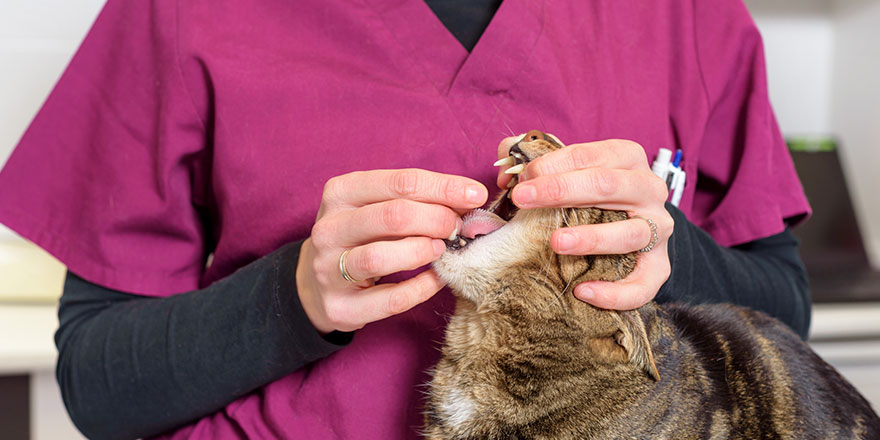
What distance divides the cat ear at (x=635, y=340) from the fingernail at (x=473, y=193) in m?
0.21

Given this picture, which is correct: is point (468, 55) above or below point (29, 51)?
above

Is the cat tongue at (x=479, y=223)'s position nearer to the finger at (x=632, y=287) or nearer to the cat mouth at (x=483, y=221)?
the cat mouth at (x=483, y=221)

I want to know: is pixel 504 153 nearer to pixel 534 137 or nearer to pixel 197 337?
pixel 534 137

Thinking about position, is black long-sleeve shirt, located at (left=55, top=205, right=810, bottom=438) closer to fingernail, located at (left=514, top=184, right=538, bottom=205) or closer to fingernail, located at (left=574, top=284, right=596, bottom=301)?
fingernail, located at (left=574, top=284, right=596, bottom=301)

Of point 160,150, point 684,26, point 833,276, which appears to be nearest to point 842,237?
point 833,276

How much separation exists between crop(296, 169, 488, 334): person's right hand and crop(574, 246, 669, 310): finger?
154mm

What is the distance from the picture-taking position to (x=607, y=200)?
66cm

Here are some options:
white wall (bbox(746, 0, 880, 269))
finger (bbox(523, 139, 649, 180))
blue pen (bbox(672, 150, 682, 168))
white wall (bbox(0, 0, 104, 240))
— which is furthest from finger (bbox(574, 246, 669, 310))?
white wall (bbox(746, 0, 880, 269))

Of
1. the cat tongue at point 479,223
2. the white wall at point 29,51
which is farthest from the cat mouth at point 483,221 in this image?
the white wall at point 29,51

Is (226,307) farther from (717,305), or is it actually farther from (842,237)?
(842,237)

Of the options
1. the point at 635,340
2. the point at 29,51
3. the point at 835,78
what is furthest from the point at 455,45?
the point at 835,78

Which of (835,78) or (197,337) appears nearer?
(197,337)

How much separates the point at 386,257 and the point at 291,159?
0.25 m

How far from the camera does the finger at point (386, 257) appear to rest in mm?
646
